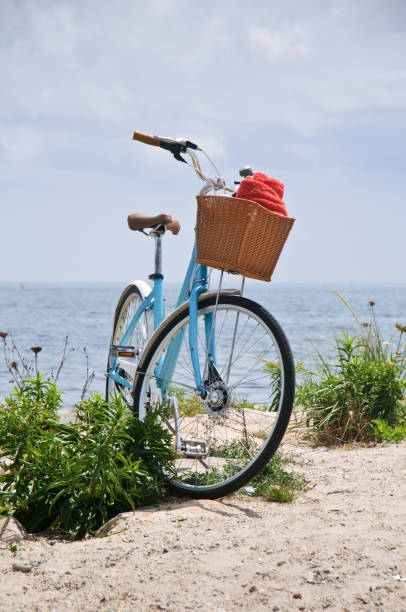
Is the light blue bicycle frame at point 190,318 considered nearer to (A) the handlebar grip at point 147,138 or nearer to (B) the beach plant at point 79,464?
(B) the beach plant at point 79,464

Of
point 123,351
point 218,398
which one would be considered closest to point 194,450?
point 218,398

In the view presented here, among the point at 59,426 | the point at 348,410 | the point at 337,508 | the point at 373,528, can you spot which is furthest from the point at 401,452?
the point at 59,426

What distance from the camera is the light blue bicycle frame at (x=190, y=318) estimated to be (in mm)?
3188

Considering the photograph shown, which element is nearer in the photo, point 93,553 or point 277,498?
point 93,553

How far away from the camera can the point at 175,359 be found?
3.47m

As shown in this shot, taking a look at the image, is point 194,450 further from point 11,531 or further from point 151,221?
point 151,221

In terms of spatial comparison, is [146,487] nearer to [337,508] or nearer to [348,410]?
[337,508]

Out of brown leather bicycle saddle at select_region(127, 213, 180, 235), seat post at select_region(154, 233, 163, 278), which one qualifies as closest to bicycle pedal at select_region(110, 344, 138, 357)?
seat post at select_region(154, 233, 163, 278)

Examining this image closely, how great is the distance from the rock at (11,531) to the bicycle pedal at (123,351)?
156 cm

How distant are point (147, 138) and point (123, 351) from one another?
1479mm

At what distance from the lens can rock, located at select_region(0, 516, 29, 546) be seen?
253cm

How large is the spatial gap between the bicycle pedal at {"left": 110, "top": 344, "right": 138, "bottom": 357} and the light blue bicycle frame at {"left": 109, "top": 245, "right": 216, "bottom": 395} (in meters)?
0.17

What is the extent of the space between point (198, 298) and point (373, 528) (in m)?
1.43

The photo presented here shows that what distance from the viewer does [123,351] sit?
162 inches
